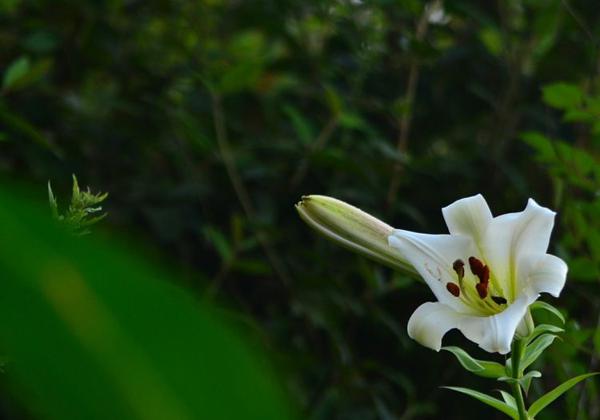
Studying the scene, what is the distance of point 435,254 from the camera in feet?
1.65

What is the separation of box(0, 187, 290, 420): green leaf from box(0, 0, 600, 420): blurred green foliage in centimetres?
87

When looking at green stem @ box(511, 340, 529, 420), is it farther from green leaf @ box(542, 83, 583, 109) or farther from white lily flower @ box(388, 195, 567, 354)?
green leaf @ box(542, 83, 583, 109)

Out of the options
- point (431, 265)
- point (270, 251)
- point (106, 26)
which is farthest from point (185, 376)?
point (106, 26)

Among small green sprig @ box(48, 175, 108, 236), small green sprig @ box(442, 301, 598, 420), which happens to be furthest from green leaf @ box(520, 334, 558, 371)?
small green sprig @ box(48, 175, 108, 236)

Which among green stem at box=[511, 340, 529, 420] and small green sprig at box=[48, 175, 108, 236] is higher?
small green sprig at box=[48, 175, 108, 236]

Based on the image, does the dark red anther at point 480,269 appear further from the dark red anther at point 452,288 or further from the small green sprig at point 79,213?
the small green sprig at point 79,213

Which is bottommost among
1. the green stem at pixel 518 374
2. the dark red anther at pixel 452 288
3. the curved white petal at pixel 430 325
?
the green stem at pixel 518 374

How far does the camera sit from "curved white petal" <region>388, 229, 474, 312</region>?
1.61 feet

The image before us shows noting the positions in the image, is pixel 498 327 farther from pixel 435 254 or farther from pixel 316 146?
pixel 316 146

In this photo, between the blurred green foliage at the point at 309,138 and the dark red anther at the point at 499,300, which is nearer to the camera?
the dark red anther at the point at 499,300

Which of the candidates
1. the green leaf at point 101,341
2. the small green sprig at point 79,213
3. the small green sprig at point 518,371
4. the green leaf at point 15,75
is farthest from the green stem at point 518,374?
the green leaf at point 15,75

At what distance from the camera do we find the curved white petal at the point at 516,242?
1.59 ft

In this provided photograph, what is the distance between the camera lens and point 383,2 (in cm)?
122

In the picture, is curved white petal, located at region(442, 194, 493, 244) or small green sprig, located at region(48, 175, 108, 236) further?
curved white petal, located at region(442, 194, 493, 244)
